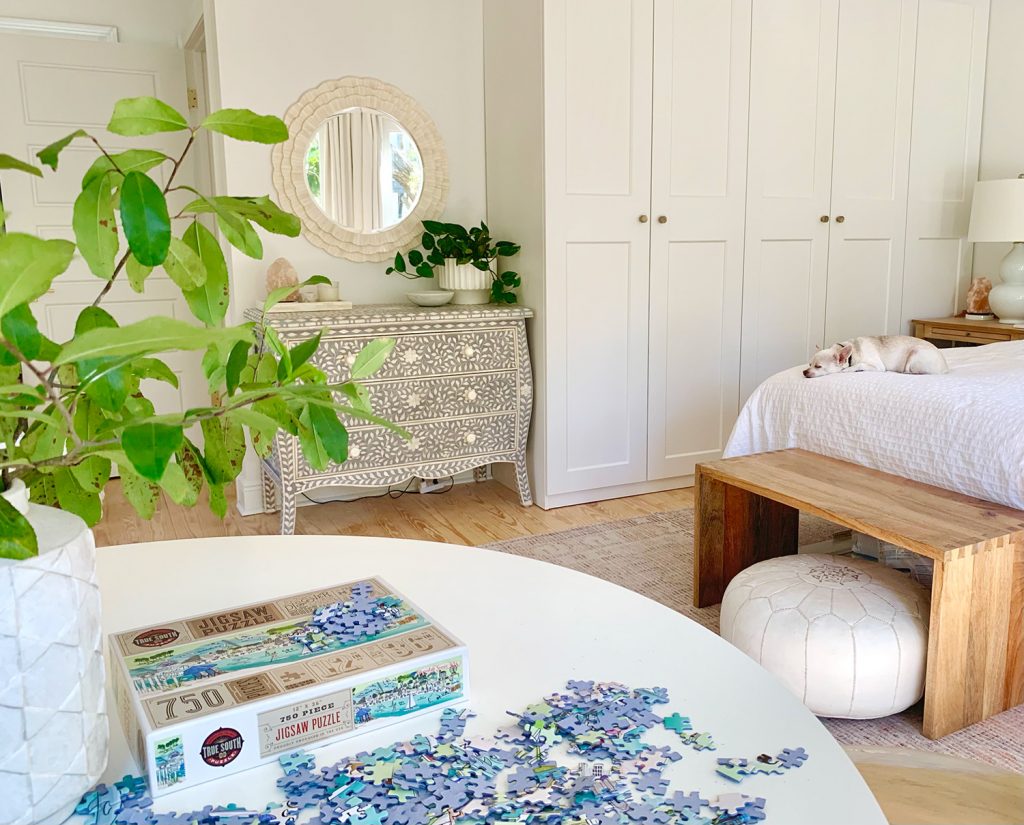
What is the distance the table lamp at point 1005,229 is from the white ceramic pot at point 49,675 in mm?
4232

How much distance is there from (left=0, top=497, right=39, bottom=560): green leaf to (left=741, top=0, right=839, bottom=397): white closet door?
361 centimetres

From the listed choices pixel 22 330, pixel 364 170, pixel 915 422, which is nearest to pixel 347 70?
pixel 364 170

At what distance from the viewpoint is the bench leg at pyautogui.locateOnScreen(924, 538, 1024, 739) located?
1873 mm

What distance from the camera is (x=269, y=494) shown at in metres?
3.63

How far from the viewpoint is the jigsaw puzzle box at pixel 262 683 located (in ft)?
2.33

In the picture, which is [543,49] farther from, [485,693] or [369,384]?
[485,693]

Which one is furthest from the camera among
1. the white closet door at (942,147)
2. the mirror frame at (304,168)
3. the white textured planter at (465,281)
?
the white closet door at (942,147)

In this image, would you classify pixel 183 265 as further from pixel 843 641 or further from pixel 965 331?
pixel 965 331

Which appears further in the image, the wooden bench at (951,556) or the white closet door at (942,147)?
the white closet door at (942,147)

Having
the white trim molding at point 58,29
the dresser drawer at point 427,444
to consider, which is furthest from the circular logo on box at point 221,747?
the white trim molding at point 58,29

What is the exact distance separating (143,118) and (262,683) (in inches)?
18.4

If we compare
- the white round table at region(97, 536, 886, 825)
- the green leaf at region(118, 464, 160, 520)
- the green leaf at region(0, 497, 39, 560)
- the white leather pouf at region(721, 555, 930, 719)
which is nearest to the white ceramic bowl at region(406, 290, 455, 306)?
the white leather pouf at region(721, 555, 930, 719)

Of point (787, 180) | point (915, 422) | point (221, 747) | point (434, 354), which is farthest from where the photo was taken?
point (787, 180)

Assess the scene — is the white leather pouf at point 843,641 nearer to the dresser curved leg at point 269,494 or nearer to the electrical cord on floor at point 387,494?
the electrical cord on floor at point 387,494
